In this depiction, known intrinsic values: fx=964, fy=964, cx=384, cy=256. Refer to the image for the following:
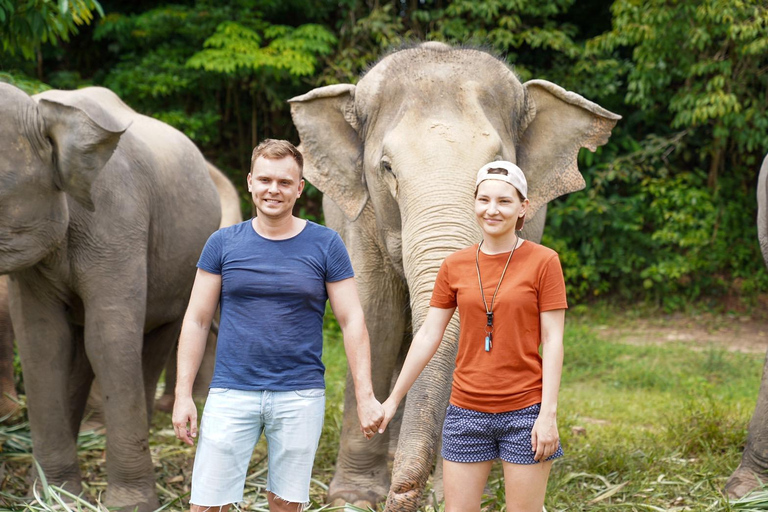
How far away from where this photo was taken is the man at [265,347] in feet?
9.11

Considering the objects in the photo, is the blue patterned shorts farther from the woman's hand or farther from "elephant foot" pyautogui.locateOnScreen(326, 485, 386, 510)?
"elephant foot" pyautogui.locateOnScreen(326, 485, 386, 510)

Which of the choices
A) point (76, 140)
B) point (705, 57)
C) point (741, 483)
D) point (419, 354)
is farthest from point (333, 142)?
point (705, 57)

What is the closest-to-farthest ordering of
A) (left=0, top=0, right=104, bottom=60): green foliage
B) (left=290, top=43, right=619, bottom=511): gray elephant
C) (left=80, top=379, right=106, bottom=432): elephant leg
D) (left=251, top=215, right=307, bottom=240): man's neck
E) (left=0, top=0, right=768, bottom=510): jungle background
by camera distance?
(left=251, top=215, right=307, bottom=240): man's neck < (left=290, top=43, right=619, bottom=511): gray elephant < (left=0, top=0, right=104, bottom=60): green foliage < (left=80, top=379, right=106, bottom=432): elephant leg < (left=0, top=0, right=768, bottom=510): jungle background

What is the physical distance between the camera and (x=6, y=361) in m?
5.77

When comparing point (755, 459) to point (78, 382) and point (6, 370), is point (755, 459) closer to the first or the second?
point (78, 382)

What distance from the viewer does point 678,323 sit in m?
10.4

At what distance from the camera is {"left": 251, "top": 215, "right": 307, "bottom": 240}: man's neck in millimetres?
2826

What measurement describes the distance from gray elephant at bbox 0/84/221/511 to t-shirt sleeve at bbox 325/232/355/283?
1.32 m

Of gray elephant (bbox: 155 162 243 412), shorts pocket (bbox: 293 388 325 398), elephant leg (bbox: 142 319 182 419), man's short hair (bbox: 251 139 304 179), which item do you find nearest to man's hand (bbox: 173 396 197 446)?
shorts pocket (bbox: 293 388 325 398)

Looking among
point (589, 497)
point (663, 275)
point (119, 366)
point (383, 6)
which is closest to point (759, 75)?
point (663, 275)

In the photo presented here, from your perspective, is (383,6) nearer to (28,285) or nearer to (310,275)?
(28,285)

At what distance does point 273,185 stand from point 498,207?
2.12 ft

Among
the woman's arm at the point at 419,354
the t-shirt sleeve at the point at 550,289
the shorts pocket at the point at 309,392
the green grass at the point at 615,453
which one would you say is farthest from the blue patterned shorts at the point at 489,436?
the green grass at the point at 615,453

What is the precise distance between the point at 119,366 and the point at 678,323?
303 inches
